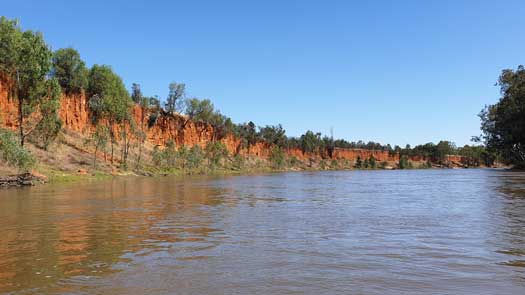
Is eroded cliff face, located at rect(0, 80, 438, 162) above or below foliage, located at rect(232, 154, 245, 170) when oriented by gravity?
above

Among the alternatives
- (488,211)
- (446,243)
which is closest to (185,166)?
(488,211)

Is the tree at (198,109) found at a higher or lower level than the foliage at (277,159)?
higher

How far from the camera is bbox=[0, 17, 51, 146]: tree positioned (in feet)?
164

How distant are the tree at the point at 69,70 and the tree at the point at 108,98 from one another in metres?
2.75

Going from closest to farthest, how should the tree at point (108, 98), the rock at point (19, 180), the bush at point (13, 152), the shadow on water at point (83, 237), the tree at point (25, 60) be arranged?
1. the shadow on water at point (83, 237)
2. the rock at point (19, 180)
3. the bush at point (13, 152)
4. the tree at point (25, 60)
5. the tree at point (108, 98)

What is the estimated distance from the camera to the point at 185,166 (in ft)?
326

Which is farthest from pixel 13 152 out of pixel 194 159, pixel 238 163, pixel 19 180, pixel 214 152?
pixel 238 163

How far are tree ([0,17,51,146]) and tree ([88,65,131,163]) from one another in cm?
Result: 2889

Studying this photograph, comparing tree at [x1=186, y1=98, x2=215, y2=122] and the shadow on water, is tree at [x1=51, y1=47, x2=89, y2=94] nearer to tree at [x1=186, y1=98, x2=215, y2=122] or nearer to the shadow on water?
tree at [x1=186, y1=98, x2=215, y2=122]

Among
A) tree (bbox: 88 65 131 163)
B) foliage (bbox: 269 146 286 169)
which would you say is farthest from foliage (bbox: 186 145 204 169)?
foliage (bbox: 269 146 286 169)

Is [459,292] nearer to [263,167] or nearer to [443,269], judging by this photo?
[443,269]

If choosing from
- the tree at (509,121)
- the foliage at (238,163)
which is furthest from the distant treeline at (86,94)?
the tree at (509,121)

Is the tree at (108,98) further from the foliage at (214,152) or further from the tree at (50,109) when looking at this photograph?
the foliage at (214,152)

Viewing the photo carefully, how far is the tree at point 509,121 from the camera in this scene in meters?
93.9
